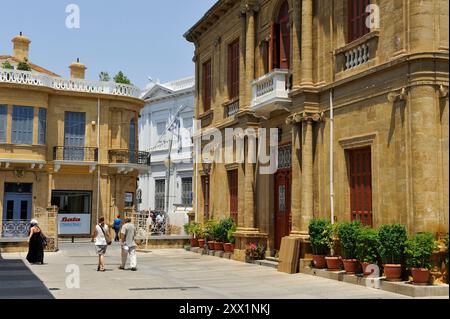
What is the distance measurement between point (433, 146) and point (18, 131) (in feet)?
84.4

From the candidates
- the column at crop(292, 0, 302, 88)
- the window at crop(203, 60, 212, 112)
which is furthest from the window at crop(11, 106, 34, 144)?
the column at crop(292, 0, 302, 88)

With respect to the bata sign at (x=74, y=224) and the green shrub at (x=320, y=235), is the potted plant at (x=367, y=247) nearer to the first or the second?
the green shrub at (x=320, y=235)

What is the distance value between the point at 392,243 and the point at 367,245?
Result: 3.37 ft

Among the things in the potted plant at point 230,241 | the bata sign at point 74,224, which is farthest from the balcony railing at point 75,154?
the potted plant at point 230,241

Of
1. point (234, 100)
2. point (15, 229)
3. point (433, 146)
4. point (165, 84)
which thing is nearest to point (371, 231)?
point (433, 146)

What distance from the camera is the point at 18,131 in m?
33.1

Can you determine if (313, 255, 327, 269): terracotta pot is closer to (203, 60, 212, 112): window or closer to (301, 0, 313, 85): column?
(301, 0, 313, 85): column

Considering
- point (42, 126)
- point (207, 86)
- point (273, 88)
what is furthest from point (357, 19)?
point (42, 126)

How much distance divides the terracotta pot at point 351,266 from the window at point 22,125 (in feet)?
77.5

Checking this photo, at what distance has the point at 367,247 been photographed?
1354 centimetres

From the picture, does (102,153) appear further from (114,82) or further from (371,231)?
(371,231)

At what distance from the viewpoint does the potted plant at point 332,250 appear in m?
14.9

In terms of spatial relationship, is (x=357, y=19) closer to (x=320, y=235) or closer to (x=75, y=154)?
(x=320, y=235)
